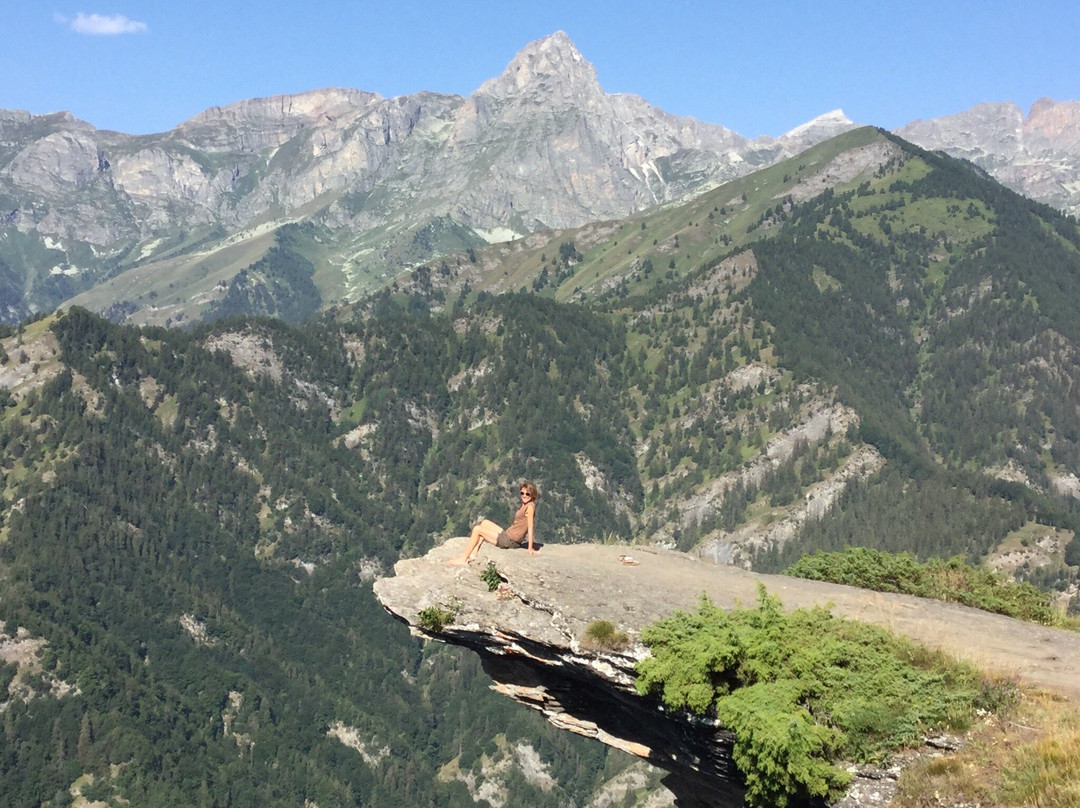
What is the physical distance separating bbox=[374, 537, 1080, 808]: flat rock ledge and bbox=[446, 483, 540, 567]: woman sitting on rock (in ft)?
1.56

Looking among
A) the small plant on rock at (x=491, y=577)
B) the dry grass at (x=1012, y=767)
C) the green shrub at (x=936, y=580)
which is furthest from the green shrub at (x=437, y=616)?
the green shrub at (x=936, y=580)

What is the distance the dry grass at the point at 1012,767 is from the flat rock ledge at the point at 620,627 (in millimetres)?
3514

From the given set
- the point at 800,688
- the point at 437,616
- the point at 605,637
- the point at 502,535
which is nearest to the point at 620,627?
the point at 605,637

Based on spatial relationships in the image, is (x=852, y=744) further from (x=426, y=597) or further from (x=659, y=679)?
(x=426, y=597)

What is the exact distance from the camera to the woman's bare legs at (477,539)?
150 ft

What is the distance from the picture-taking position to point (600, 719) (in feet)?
148

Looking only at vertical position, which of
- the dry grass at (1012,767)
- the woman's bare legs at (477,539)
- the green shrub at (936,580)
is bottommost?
the dry grass at (1012,767)

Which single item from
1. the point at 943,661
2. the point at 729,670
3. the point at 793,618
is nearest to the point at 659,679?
the point at 729,670

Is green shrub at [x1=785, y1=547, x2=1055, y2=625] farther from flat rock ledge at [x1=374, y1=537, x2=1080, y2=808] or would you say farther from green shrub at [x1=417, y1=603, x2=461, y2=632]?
green shrub at [x1=417, y1=603, x2=461, y2=632]

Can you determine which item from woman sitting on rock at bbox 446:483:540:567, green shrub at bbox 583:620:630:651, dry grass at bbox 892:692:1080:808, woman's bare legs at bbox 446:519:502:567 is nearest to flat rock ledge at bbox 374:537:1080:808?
green shrub at bbox 583:620:630:651

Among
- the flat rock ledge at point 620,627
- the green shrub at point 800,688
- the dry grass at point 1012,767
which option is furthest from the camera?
the flat rock ledge at point 620,627

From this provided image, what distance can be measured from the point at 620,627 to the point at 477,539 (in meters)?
8.38

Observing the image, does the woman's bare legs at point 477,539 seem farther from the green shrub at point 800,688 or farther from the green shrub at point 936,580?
the green shrub at point 936,580

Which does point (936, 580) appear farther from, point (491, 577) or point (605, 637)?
point (491, 577)
